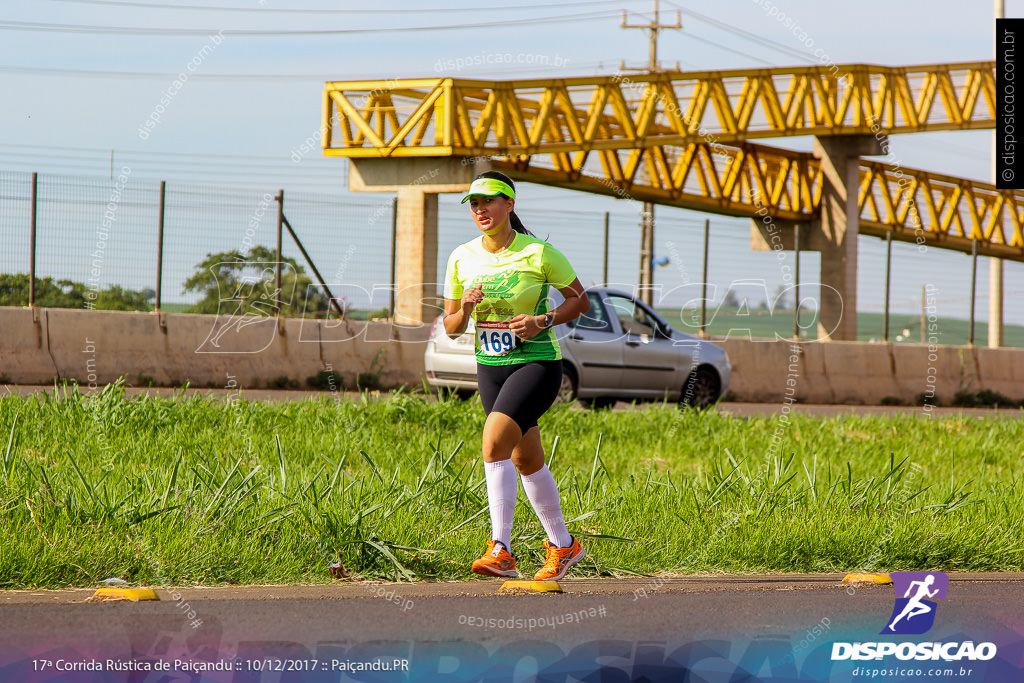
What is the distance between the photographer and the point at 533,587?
5.58 metres

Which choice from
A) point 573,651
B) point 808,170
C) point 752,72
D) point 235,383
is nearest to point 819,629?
point 573,651

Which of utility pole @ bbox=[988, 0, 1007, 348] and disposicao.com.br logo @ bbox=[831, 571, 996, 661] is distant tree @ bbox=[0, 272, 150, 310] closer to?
disposicao.com.br logo @ bbox=[831, 571, 996, 661]

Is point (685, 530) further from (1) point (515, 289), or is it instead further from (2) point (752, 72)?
(2) point (752, 72)

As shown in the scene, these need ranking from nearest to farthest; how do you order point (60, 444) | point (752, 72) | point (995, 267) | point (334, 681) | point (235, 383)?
point (334, 681) < point (60, 444) < point (235, 383) < point (752, 72) < point (995, 267)

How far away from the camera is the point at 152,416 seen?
9.20 metres

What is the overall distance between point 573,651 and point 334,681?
94 centimetres

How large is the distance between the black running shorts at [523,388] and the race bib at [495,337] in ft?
0.30

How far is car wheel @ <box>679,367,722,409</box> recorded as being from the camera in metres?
16.4

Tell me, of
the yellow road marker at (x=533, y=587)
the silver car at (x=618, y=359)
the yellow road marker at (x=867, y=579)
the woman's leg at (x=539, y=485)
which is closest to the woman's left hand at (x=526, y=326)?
the woman's leg at (x=539, y=485)

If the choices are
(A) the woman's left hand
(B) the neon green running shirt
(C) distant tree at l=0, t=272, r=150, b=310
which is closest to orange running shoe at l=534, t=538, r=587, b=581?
(B) the neon green running shirt

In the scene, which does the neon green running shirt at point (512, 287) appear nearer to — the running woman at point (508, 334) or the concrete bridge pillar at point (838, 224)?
the running woman at point (508, 334)

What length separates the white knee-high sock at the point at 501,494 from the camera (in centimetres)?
570

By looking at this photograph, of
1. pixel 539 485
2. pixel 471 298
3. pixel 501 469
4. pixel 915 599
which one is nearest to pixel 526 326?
pixel 471 298

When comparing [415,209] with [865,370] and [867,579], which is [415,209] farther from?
[867,579]
